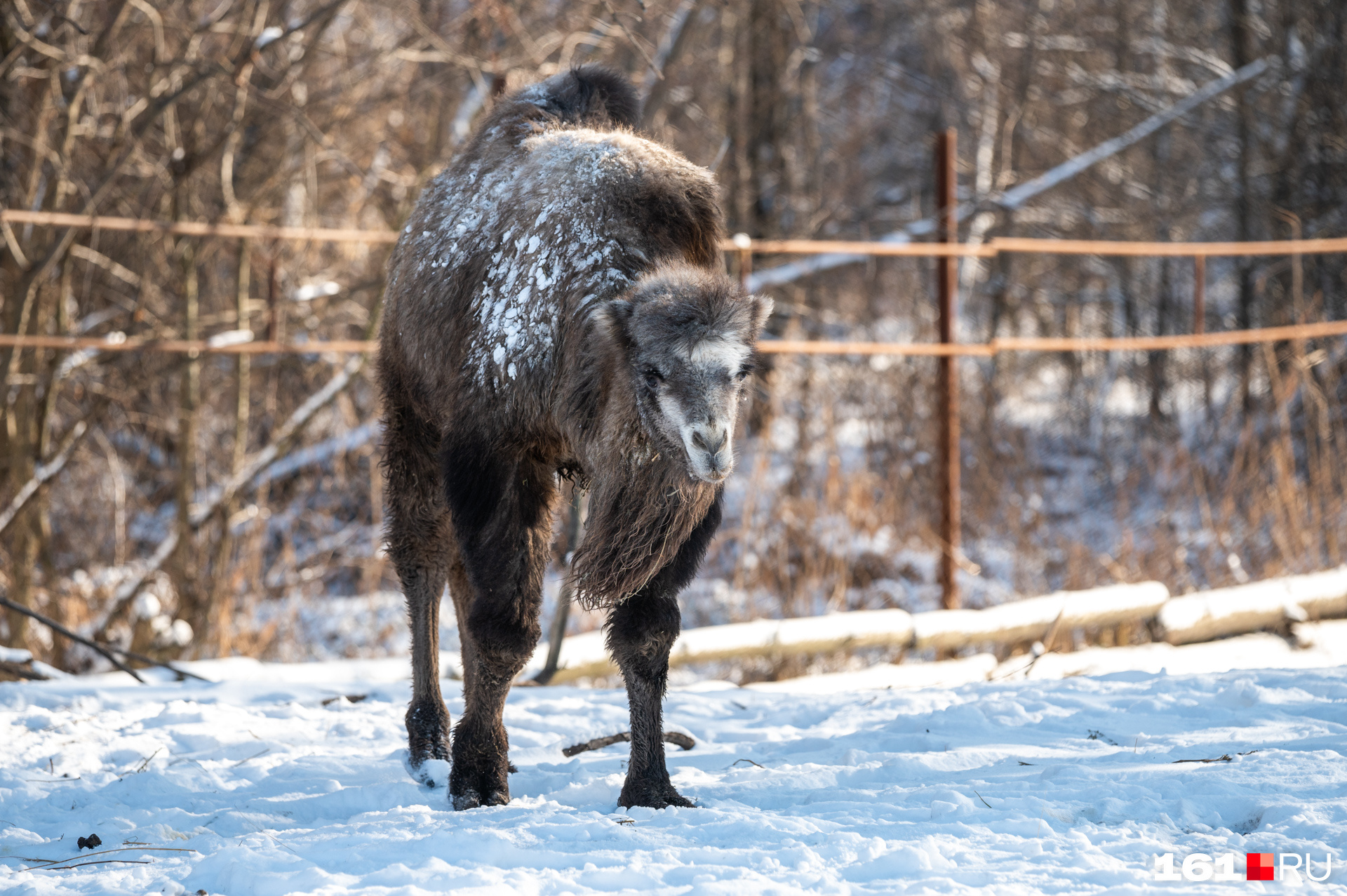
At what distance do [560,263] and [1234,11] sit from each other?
38.3 ft

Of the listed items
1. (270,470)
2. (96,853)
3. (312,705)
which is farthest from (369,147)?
(96,853)

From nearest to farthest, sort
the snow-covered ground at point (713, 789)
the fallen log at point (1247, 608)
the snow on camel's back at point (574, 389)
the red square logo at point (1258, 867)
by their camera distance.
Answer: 1. the red square logo at point (1258, 867)
2. the snow-covered ground at point (713, 789)
3. the snow on camel's back at point (574, 389)
4. the fallen log at point (1247, 608)

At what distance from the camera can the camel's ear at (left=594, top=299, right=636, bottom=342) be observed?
10.2 ft

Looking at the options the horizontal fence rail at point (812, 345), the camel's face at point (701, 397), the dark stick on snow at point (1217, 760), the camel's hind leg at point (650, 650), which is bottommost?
the dark stick on snow at point (1217, 760)

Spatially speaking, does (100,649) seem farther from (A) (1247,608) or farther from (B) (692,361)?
(A) (1247,608)

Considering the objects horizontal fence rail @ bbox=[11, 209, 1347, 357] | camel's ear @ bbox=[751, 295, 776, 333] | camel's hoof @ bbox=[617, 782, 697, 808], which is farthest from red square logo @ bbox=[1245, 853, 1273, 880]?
horizontal fence rail @ bbox=[11, 209, 1347, 357]

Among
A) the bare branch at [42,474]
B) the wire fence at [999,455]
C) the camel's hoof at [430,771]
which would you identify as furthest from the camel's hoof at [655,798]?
the bare branch at [42,474]

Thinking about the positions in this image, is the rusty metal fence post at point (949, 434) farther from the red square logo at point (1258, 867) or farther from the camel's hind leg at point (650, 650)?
the red square logo at point (1258, 867)

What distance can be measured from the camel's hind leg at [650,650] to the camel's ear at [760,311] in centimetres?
57

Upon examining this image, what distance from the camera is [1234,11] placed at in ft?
41.0

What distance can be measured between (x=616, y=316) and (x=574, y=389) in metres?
0.31

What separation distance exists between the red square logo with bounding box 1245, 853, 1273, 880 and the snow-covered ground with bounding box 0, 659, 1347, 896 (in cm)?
7

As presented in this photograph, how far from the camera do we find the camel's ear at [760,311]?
3166mm

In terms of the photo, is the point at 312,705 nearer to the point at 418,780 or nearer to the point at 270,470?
the point at 418,780
